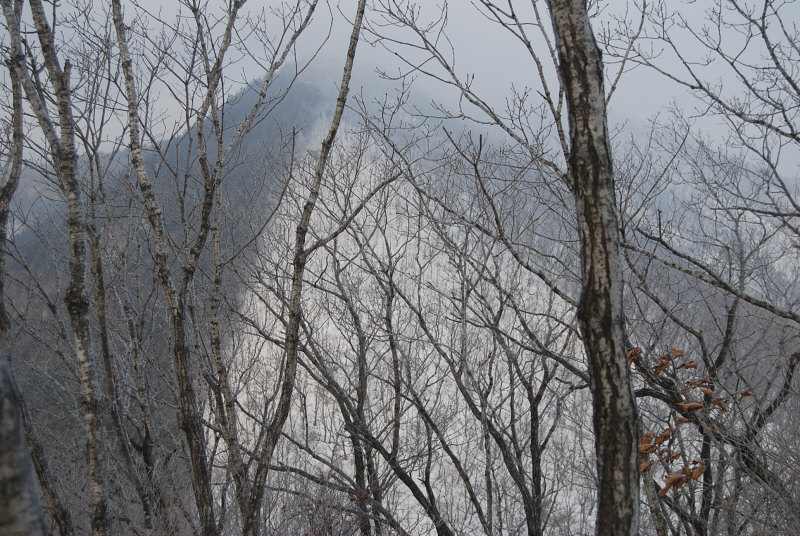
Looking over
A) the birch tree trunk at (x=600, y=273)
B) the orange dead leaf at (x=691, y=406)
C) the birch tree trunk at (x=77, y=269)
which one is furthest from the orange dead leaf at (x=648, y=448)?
the birch tree trunk at (x=77, y=269)

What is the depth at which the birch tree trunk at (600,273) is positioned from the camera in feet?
5.95

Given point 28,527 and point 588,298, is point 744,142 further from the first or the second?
point 28,527

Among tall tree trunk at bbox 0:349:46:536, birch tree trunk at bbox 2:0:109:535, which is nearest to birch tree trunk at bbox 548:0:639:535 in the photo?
tall tree trunk at bbox 0:349:46:536

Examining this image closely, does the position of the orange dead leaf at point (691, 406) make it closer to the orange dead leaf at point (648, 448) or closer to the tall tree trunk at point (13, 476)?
the orange dead leaf at point (648, 448)

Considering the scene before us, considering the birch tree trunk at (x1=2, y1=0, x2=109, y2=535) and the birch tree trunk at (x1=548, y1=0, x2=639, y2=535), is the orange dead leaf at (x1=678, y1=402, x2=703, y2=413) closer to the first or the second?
the birch tree trunk at (x1=548, y1=0, x2=639, y2=535)

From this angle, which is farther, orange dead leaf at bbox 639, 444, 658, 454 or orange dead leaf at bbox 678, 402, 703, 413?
orange dead leaf at bbox 639, 444, 658, 454

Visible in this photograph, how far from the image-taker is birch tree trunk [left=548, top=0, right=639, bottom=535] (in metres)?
1.81

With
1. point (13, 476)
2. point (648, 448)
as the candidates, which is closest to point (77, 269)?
point (13, 476)

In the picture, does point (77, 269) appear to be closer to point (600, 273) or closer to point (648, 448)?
point (600, 273)

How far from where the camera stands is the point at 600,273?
1.88 meters

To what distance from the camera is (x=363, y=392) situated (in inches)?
310

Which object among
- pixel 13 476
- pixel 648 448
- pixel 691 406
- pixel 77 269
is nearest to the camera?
pixel 13 476

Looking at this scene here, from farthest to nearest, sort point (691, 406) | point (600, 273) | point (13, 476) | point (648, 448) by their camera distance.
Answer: point (648, 448)
point (691, 406)
point (600, 273)
point (13, 476)

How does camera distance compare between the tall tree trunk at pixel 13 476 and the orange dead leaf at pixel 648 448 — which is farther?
the orange dead leaf at pixel 648 448
